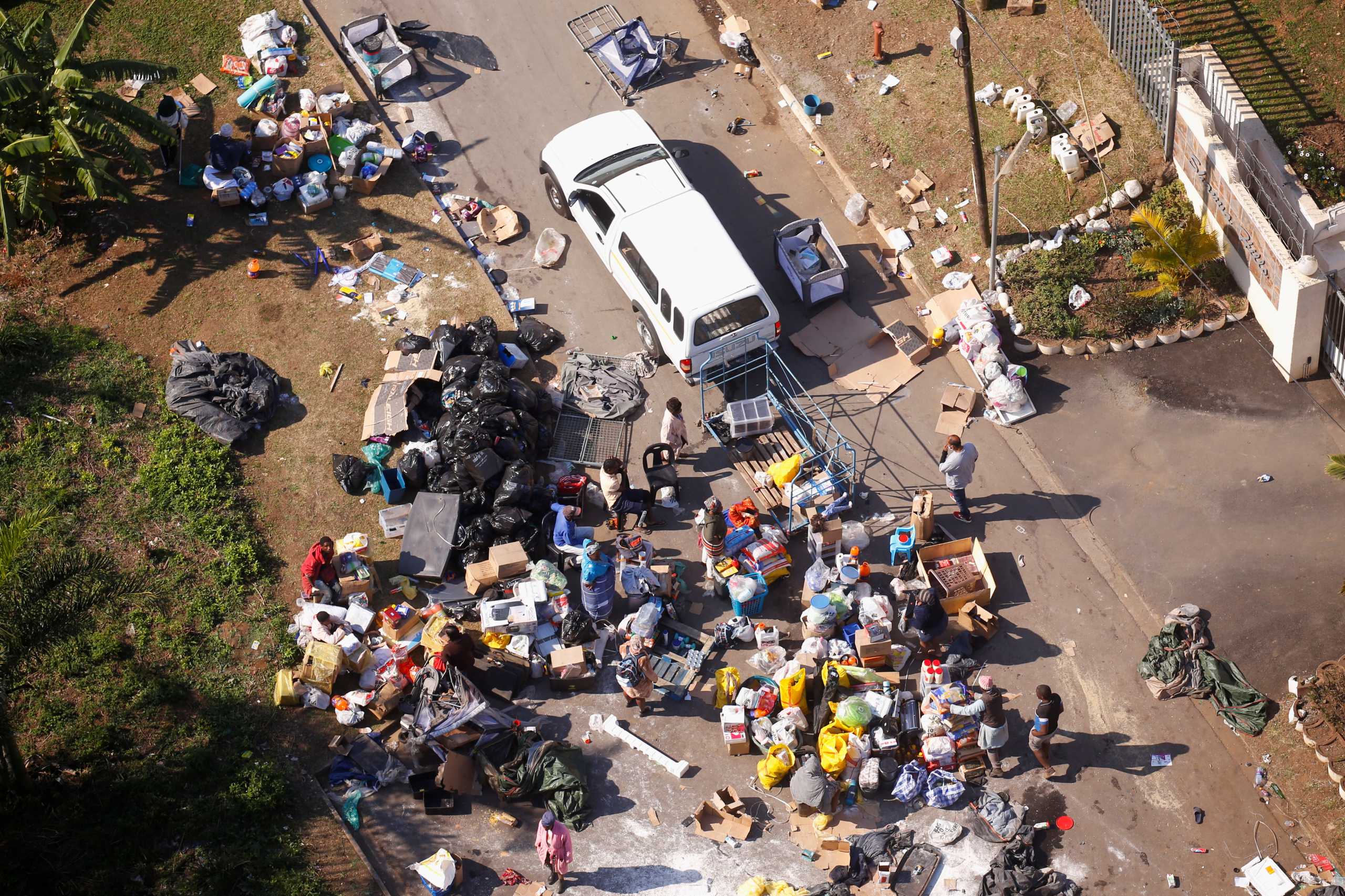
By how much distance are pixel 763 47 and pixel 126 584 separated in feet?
46.4

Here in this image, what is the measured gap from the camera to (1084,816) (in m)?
14.8

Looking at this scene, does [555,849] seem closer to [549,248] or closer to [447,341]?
[447,341]

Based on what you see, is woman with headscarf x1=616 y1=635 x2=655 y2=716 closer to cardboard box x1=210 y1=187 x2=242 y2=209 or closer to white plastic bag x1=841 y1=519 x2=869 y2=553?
white plastic bag x1=841 y1=519 x2=869 y2=553

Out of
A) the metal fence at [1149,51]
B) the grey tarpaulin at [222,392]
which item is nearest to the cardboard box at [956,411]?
the metal fence at [1149,51]

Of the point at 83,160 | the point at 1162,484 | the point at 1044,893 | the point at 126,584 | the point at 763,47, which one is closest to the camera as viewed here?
the point at 1044,893

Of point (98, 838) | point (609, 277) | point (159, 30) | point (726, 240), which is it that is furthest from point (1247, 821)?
point (159, 30)

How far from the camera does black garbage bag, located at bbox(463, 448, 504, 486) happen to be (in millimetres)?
17047

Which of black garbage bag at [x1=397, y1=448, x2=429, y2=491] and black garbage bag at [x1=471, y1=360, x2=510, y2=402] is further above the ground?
black garbage bag at [x1=471, y1=360, x2=510, y2=402]

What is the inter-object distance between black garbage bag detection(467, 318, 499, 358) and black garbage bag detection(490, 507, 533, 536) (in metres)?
2.72

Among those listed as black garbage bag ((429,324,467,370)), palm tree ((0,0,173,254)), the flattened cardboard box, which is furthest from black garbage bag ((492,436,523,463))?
palm tree ((0,0,173,254))

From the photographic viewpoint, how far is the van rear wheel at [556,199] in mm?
20219

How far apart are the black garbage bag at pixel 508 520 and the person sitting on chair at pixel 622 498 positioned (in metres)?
1.21

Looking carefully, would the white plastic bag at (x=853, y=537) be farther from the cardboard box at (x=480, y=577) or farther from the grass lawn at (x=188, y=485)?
the grass lawn at (x=188, y=485)

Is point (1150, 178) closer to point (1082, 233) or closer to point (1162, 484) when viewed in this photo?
point (1082, 233)
